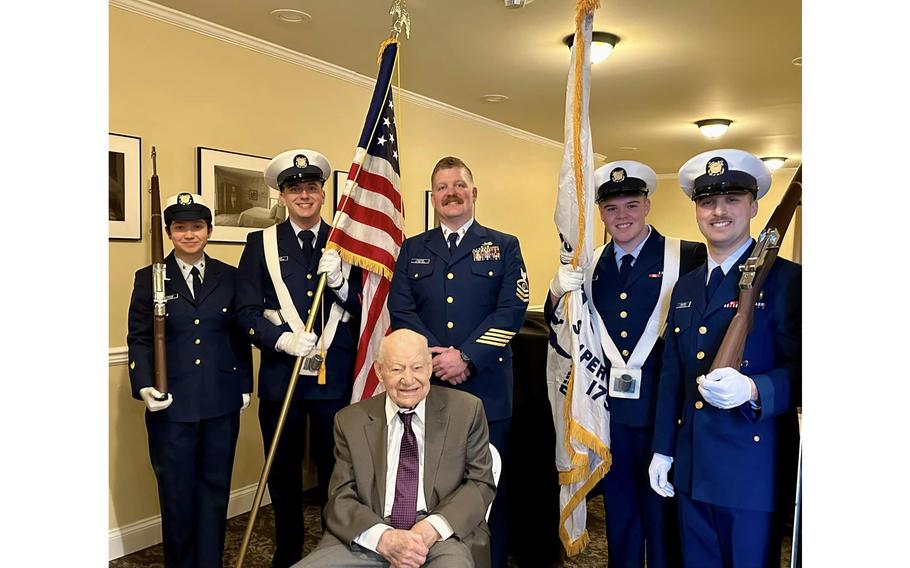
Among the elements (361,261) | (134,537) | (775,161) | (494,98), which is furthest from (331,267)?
(775,161)

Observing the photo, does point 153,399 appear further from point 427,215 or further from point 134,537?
point 427,215

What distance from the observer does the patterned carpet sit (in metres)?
3.19

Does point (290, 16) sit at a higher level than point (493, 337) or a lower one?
higher

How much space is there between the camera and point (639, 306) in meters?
2.47

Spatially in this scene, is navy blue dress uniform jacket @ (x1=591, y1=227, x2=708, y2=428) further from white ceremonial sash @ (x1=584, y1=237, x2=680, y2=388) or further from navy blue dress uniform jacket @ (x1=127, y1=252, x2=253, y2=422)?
navy blue dress uniform jacket @ (x1=127, y1=252, x2=253, y2=422)

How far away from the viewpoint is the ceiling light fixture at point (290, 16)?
356 cm

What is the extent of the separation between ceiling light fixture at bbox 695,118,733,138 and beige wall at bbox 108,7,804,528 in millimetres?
2556

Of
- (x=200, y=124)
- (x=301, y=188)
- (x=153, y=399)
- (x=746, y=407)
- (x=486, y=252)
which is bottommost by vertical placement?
(x=153, y=399)

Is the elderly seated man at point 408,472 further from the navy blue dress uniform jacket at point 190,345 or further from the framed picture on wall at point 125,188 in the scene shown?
the framed picture on wall at point 125,188

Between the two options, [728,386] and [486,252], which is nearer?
[728,386]

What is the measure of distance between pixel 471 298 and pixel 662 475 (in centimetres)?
96
